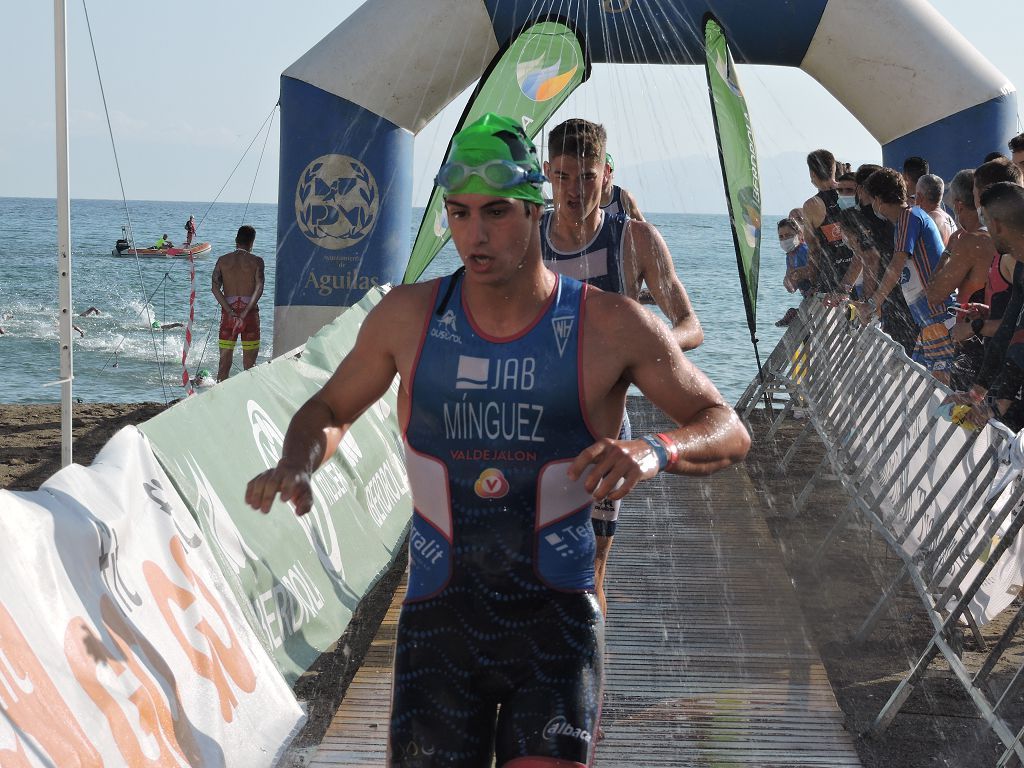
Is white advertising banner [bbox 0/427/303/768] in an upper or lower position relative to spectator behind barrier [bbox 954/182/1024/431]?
lower

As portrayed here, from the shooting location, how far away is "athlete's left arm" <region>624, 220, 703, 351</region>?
4.28 meters

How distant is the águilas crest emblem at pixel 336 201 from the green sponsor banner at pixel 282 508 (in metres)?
4.86

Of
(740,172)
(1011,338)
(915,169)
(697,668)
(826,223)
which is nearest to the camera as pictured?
(697,668)

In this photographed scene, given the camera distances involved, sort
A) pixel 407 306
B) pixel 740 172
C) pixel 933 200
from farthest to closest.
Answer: pixel 933 200 < pixel 740 172 < pixel 407 306

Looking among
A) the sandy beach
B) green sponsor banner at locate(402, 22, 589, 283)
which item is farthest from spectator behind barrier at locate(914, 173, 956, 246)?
the sandy beach

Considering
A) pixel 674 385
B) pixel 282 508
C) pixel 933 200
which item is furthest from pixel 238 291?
pixel 674 385

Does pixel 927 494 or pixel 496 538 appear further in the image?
pixel 927 494

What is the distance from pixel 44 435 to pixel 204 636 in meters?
7.48

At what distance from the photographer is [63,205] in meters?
6.38

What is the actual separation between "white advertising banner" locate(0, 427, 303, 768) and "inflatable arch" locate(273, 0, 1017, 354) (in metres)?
6.99

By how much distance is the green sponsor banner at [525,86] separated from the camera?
9.17m

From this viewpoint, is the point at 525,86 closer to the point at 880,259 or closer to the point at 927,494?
the point at 880,259

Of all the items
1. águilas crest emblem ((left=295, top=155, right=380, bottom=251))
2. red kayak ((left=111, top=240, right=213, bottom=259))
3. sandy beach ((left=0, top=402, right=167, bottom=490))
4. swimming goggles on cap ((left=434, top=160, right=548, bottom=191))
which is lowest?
red kayak ((left=111, top=240, right=213, bottom=259))

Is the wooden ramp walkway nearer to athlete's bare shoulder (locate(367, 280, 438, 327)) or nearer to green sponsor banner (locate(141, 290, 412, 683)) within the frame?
green sponsor banner (locate(141, 290, 412, 683))
